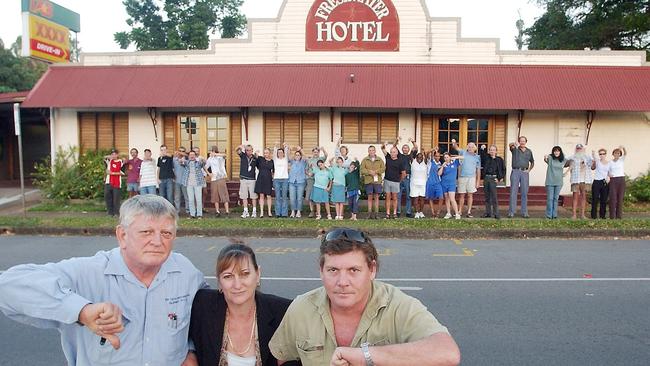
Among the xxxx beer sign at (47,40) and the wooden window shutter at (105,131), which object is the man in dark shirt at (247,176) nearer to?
the wooden window shutter at (105,131)

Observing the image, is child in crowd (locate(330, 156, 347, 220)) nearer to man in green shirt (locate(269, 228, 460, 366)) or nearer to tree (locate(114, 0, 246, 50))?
man in green shirt (locate(269, 228, 460, 366))

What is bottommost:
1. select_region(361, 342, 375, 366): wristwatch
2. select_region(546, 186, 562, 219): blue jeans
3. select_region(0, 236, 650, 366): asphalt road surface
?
select_region(0, 236, 650, 366): asphalt road surface

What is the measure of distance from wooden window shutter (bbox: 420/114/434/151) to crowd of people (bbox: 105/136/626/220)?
2993 millimetres

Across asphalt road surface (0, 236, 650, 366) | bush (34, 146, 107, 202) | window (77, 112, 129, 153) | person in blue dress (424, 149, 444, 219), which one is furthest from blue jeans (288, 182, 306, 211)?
window (77, 112, 129, 153)

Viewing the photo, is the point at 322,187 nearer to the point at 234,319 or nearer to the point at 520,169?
the point at 520,169

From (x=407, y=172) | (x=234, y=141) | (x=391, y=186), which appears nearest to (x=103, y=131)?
(x=234, y=141)

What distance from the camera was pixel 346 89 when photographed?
1673 cm

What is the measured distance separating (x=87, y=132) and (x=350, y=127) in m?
9.13

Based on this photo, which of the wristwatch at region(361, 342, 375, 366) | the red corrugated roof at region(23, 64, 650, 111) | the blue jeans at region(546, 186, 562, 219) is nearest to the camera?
the wristwatch at region(361, 342, 375, 366)

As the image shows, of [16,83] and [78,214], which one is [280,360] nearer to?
[78,214]

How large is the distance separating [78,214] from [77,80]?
5223 mm

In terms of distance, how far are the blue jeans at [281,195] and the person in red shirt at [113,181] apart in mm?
4224

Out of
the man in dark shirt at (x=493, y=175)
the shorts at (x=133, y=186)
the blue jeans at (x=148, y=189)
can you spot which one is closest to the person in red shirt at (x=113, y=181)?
the shorts at (x=133, y=186)

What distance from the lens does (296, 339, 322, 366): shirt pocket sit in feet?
7.97
